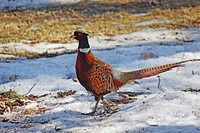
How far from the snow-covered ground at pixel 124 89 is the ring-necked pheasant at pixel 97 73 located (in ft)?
1.37

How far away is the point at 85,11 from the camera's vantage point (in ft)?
78.0

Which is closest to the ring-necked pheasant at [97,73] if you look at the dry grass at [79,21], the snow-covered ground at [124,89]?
the snow-covered ground at [124,89]

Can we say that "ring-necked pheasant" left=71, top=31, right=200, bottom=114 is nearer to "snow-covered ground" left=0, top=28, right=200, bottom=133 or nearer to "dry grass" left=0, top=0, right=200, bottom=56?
"snow-covered ground" left=0, top=28, right=200, bottom=133

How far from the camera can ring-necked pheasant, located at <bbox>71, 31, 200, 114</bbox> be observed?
577cm

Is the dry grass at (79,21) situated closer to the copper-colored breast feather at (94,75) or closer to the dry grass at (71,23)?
the dry grass at (71,23)

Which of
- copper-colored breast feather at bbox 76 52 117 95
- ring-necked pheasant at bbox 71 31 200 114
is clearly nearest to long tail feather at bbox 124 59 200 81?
ring-necked pheasant at bbox 71 31 200 114

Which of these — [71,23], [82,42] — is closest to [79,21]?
[71,23]

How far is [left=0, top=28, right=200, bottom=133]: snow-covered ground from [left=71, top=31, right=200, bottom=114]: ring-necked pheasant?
42 cm

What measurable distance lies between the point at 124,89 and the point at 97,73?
226 cm

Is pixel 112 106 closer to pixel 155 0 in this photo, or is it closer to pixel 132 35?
pixel 132 35

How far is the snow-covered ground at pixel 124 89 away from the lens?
554 centimetres

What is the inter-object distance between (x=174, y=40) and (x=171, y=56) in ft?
10.5

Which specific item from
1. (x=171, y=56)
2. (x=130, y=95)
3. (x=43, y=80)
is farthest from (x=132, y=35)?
(x=130, y=95)

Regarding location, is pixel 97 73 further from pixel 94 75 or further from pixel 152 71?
pixel 152 71
